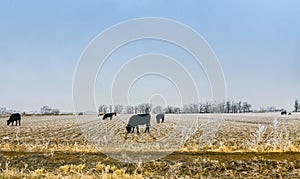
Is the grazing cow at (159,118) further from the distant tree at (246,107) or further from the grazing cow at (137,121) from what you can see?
the distant tree at (246,107)

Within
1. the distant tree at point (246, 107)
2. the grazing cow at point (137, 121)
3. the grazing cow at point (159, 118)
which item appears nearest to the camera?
the grazing cow at point (137, 121)

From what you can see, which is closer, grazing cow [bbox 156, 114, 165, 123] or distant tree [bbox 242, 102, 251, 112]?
grazing cow [bbox 156, 114, 165, 123]

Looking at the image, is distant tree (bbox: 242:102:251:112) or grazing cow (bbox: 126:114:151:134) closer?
grazing cow (bbox: 126:114:151:134)

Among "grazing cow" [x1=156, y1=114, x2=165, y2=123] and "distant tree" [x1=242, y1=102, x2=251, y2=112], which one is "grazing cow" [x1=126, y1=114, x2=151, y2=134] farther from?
"distant tree" [x1=242, y1=102, x2=251, y2=112]

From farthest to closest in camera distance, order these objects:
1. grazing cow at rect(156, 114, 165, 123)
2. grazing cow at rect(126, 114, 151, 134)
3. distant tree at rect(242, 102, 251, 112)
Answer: distant tree at rect(242, 102, 251, 112)
grazing cow at rect(156, 114, 165, 123)
grazing cow at rect(126, 114, 151, 134)

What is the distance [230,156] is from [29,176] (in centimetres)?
704

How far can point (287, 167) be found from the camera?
36.4ft

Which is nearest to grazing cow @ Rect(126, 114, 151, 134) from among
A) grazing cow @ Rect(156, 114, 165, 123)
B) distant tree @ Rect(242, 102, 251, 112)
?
grazing cow @ Rect(156, 114, 165, 123)

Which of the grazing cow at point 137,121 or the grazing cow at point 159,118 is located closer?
the grazing cow at point 137,121

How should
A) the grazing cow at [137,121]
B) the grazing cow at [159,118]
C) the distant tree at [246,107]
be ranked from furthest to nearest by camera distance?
the distant tree at [246,107] < the grazing cow at [159,118] < the grazing cow at [137,121]

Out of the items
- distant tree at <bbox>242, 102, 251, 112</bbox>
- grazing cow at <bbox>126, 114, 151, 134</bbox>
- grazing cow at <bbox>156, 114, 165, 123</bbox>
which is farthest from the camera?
distant tree at <bbox>242, 102, 251, 112</bbox>

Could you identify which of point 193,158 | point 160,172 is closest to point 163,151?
point 193,158

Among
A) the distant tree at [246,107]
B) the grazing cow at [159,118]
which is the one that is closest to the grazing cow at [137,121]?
the grazing cow at [159,118]

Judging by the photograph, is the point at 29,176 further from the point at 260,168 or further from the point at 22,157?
the point at 260,168
